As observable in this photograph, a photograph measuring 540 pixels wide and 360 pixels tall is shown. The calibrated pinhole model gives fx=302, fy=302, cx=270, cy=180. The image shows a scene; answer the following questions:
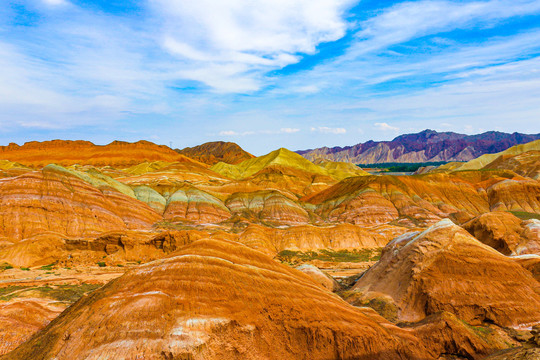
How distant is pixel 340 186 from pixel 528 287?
70.0 meters

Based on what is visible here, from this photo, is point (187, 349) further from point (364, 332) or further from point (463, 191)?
point (463, 191)

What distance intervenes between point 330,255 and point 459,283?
28965 millimetres

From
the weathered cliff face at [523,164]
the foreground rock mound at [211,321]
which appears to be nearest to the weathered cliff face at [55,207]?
the foreground rock mound at [211,321]

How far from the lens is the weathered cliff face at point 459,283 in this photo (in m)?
17.5

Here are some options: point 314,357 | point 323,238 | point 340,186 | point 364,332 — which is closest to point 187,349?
point 314,357

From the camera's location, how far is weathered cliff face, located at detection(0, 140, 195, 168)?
5837 inches

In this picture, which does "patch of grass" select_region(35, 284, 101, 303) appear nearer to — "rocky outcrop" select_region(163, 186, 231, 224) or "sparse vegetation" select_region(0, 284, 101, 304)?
"sparse vegetation" select_region(0, 284, 101, 304)

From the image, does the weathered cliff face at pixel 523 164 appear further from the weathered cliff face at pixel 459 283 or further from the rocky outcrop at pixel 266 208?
the weathered cliff face at pixel 459 283

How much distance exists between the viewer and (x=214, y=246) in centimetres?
1408

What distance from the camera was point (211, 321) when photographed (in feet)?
32.7

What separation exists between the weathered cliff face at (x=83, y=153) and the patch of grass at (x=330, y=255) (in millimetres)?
127699

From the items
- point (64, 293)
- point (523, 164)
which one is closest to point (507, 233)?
point (64, 293)

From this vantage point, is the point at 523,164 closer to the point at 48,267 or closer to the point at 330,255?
the point at 330,255

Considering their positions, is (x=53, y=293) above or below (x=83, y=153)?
below
